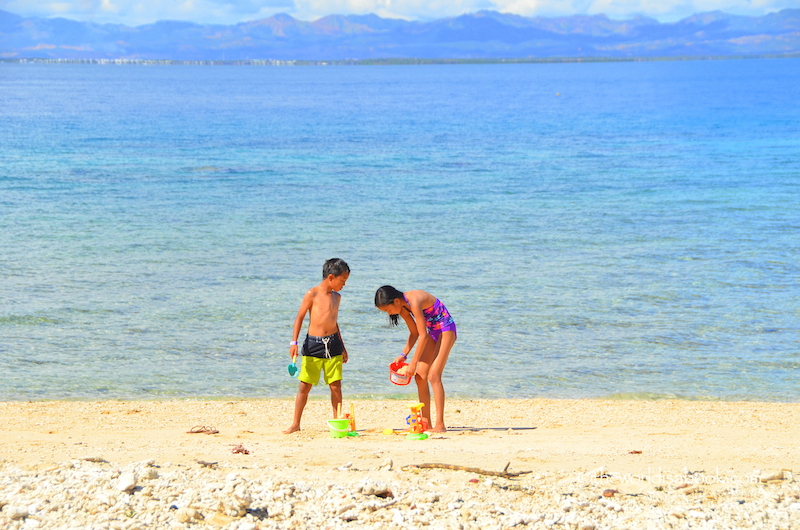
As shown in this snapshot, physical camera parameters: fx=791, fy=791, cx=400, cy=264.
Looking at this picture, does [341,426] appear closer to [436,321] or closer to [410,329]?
[410,329]

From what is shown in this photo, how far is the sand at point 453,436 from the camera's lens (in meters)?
6.02

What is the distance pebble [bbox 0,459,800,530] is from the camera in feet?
15.3

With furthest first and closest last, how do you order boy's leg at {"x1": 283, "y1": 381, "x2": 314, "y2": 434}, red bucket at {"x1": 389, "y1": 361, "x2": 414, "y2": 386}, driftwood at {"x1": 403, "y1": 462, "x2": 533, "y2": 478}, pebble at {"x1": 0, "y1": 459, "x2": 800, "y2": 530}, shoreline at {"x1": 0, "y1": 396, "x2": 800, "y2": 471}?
1. boy's leg at {"x1": 283, "y1": 381, "x2": 314, "y2": 434}
2. red bucket at {"x1": 389, "y1": 361, "x2": 414, "y2": 386}
3. shoreline at {"x1": 0, "y1": 396, "x2": 800, "y2": 471}
4. driftwood at {"x1": 403, "y1": 462, "x2": 533, "y2": 478}
5. pebble at {"x1": 0, "y1": 459, "x2": 800, "y2": 530}

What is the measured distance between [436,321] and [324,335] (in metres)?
1.04

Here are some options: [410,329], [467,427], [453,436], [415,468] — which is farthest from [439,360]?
[415,468]

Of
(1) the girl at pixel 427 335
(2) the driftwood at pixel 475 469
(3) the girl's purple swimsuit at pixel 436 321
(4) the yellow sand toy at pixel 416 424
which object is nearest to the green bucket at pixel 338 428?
(4) the yellow sand toy at pixel 416 424

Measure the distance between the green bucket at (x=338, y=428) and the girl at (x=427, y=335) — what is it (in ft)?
2.56

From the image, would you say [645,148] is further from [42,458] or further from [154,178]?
[42,458]

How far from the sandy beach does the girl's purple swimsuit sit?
959 mm

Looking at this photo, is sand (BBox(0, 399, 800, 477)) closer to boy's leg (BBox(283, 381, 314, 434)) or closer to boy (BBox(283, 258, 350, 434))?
boy's leg (BBox(283, 381, 314, 434))

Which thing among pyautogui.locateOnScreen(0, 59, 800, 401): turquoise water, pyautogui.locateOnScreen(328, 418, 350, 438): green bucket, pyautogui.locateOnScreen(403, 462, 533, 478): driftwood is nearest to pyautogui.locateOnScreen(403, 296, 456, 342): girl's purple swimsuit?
pyautogui.locateOnScreen(328, 418, 350, 438): green bucket

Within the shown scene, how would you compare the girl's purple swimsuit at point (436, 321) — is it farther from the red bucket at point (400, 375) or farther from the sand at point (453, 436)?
the sand at point (453, 436)

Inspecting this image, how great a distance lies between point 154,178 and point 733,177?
73.0ft

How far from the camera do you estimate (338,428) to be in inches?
287
